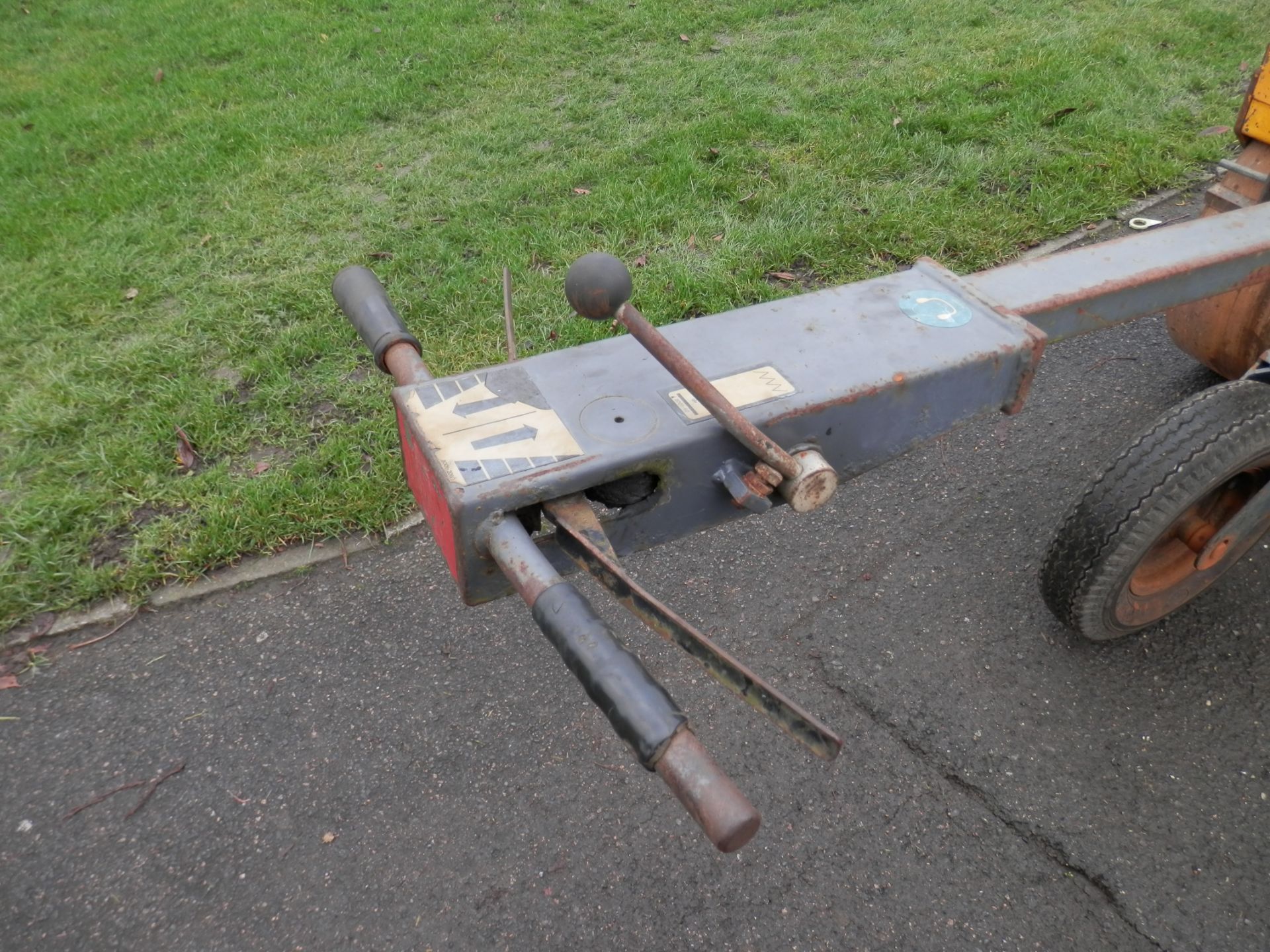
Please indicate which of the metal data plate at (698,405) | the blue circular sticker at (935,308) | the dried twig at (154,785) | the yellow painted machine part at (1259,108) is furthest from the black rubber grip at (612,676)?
the yellow painted machine part at (1259,108)

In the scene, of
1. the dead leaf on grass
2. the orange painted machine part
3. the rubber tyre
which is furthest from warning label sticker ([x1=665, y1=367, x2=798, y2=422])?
the dead leaf on grass

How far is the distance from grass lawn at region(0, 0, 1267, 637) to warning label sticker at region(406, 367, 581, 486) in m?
1.46

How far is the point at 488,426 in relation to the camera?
4.36 ft

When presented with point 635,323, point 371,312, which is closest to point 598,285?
point 635,323

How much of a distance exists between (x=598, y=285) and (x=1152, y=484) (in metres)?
1.33

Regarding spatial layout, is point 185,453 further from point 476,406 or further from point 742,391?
point 742,391

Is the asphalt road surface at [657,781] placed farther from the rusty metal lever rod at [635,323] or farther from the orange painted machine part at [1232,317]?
the rusty metal lever rod at [635,323]

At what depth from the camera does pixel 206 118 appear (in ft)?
16.3

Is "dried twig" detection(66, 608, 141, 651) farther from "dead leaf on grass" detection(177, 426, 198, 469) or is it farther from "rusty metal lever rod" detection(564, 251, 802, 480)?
"rusty metal lever rod" detection(564, 251, 802, 480)

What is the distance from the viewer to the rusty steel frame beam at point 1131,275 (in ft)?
5.37

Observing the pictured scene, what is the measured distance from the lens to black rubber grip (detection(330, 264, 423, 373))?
1510 millimetres

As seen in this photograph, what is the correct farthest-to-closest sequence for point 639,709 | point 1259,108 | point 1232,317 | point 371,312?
1. point 1232,317
2. point 1259,108
3. point 371,312
4. point 639,709

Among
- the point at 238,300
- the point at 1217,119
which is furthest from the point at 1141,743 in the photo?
the point at 1217,119

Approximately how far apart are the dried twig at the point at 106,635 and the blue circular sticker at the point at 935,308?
84.5 inches
